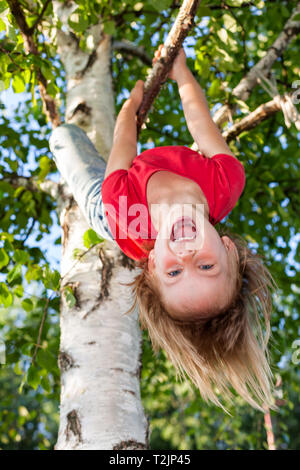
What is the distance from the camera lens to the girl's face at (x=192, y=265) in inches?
76.6

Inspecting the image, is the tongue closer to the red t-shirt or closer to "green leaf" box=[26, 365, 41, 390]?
the red t-shirt

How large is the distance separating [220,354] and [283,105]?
139 centimetres

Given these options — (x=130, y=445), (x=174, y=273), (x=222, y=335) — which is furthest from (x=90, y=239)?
(x=130, y=445)

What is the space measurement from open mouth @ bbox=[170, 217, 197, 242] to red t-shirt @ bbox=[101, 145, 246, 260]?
0.71 ft

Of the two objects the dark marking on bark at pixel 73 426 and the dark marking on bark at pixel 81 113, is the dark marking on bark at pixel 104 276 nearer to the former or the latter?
the dark marking on bark at pixel 73 426

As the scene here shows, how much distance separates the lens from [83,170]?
7.65 feet

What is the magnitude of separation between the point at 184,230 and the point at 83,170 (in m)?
0.72

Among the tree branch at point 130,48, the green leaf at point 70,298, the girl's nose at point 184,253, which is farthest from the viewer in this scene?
the tree branch at point 130,48

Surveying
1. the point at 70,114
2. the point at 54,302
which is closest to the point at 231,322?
the point at 54,302

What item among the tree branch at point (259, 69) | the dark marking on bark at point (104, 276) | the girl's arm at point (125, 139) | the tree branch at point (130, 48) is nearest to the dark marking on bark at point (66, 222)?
the dark marking on bark at point (104, 276)

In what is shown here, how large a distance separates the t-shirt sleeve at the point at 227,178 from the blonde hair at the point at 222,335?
14.6 inches

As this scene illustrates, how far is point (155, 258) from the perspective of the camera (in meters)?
2.12

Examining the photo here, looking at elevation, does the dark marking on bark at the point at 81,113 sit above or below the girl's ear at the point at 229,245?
above

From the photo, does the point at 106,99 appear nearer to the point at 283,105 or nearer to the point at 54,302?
the point at 283,105
